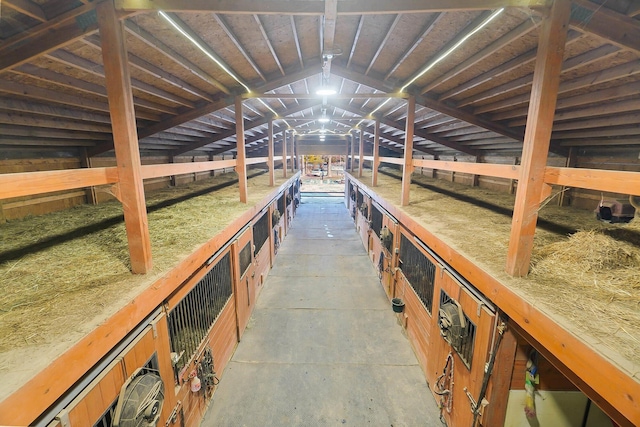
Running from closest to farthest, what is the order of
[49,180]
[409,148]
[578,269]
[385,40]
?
[49,180], [578,269], [385,40], [409,148]

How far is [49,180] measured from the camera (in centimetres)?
150

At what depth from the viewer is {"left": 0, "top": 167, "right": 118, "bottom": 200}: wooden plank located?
1299 millimetres

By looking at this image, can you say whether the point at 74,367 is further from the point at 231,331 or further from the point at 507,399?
the point at 507,399

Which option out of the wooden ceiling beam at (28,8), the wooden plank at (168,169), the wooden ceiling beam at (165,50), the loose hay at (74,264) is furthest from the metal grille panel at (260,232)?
the wooden ceiling beam at (28,8)

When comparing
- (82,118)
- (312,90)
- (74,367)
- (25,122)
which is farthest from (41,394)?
(312,90)

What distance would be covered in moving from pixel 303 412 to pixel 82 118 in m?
4.84

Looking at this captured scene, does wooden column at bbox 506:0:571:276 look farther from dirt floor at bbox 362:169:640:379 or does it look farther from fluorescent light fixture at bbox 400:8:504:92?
fluorescent light fixture at bbox 400:8:504:92

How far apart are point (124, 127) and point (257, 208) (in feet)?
10.9

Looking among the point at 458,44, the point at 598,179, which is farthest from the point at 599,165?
the point at 598,179

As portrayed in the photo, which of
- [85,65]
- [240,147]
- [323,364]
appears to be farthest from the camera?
[240,147]

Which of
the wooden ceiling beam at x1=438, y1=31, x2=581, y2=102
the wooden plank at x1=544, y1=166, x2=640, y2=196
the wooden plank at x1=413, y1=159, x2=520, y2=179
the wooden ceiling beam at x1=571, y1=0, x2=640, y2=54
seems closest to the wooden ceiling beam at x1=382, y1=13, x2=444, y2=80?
the wooden ceiling beam at x1=438, y1=31, x2=581, y2=102

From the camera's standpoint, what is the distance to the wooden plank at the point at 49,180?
1299mm

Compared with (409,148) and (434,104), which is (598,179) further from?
(434,104)

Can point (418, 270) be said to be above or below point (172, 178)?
below
